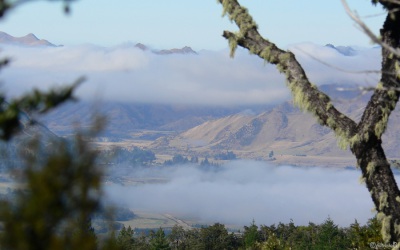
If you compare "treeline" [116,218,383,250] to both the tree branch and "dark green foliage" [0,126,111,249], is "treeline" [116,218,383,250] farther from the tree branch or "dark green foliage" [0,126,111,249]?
"dark green foliage" [0,126,111,249]

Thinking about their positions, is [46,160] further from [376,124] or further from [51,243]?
[376,124]

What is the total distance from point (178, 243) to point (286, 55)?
97.6m

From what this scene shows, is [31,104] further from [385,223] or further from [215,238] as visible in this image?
[215,238]

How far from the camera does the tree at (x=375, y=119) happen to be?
6672 mm

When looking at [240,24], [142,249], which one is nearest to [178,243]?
[142,249]

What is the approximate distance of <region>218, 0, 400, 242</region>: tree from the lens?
667 centimetres

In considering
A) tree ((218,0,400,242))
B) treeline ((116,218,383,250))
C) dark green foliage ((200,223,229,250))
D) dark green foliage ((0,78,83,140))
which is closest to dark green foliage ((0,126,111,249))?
dark green foliage ((0,78,83,140))

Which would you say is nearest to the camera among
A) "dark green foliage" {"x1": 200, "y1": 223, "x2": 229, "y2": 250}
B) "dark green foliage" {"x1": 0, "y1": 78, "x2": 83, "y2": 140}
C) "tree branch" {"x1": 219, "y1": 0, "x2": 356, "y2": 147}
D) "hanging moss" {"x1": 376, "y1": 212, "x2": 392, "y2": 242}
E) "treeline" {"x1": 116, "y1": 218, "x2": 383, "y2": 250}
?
"dark green foliage" {"x1": 0, "y1": 78, "x2": 83, "y2": 140}

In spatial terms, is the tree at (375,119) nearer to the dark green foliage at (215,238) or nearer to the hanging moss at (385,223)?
the hanging moss at (385,223)

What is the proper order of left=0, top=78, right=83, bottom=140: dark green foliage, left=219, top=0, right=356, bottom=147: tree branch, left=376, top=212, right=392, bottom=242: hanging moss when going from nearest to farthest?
left=0, top=78, right=83, bottom=140: dark green foliage → left=376, top=212, right=392, bottom=242: hanging moss → left=219, top=0, right=356, bottom=147: tree branch

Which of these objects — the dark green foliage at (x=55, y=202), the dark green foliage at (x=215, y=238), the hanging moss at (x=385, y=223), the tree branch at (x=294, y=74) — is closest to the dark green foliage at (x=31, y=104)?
the dark green foliage at (x=55, y=202)

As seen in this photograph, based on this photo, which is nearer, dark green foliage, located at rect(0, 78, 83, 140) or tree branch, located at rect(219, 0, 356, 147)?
dark green foliage, located at rect(0, 78, 83, 140)

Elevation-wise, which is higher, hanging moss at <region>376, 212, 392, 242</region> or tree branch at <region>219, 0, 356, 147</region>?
tree branch at <region>219, 0, 356, 147</region>

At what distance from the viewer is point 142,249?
7931 centimetres
